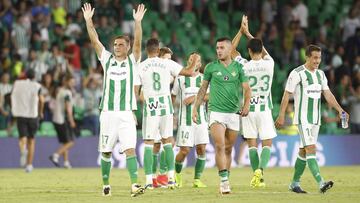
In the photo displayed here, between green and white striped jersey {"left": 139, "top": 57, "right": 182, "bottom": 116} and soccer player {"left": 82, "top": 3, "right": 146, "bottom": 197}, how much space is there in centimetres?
214

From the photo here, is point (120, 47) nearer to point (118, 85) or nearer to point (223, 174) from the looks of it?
point (118, 85)

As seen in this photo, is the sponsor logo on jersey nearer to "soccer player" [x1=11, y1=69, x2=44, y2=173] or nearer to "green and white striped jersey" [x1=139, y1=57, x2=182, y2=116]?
"green and white striped jersey" [x1=139, y1=57, x2=182, y2=116]

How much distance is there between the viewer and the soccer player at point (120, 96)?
18.1m

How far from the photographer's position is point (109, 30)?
111ft

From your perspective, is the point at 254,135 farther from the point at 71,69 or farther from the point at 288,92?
the point at 71,69

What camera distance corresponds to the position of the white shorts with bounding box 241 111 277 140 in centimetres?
2139

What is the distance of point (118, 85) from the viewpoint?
18203 mm

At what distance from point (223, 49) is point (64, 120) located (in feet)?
41.4

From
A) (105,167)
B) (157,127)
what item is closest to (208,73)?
(157,127)

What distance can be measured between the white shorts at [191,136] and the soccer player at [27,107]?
794 cm

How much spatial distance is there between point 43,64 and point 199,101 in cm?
1363

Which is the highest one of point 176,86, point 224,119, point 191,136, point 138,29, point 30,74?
point 138,29

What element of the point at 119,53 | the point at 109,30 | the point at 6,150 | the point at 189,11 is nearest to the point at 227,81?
the point at 119,53

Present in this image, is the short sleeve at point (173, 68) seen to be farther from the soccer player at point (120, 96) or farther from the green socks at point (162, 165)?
the soccer player at point (120, 96)
